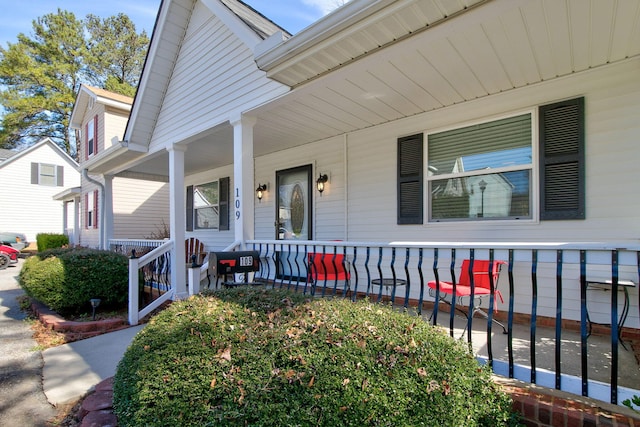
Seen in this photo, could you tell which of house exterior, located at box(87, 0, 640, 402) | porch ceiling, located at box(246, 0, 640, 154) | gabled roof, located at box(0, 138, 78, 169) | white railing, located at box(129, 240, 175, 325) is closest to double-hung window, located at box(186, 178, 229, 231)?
house exterior, located at box(87, 0, 640, 402)

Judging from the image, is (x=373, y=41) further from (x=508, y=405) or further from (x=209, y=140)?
(x=209, y=140)

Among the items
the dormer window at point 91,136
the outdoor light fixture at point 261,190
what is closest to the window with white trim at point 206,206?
the outdoor light fixture at point 261,190

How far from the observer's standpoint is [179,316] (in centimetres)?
211

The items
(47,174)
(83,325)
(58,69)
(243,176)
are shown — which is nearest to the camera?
(243,176)

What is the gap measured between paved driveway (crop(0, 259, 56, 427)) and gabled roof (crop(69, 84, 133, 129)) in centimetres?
763

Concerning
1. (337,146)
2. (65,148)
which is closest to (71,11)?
(65,148)

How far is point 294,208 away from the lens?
617cm

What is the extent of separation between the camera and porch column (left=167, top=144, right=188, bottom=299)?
5.25m

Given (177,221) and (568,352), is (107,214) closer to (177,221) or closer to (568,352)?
(177,221)

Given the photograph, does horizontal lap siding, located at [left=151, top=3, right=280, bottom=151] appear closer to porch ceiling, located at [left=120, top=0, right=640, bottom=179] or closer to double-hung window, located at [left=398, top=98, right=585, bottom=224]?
porch ceiling, located at [left=120, top=0, right=640, bottom=179]

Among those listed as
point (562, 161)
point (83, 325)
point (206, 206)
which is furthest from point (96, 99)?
A: point (562, 161)

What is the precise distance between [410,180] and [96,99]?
1061 cm

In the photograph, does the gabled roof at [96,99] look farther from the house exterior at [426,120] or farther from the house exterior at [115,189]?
the house exterior at [426,120]

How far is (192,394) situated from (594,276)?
145 inches
